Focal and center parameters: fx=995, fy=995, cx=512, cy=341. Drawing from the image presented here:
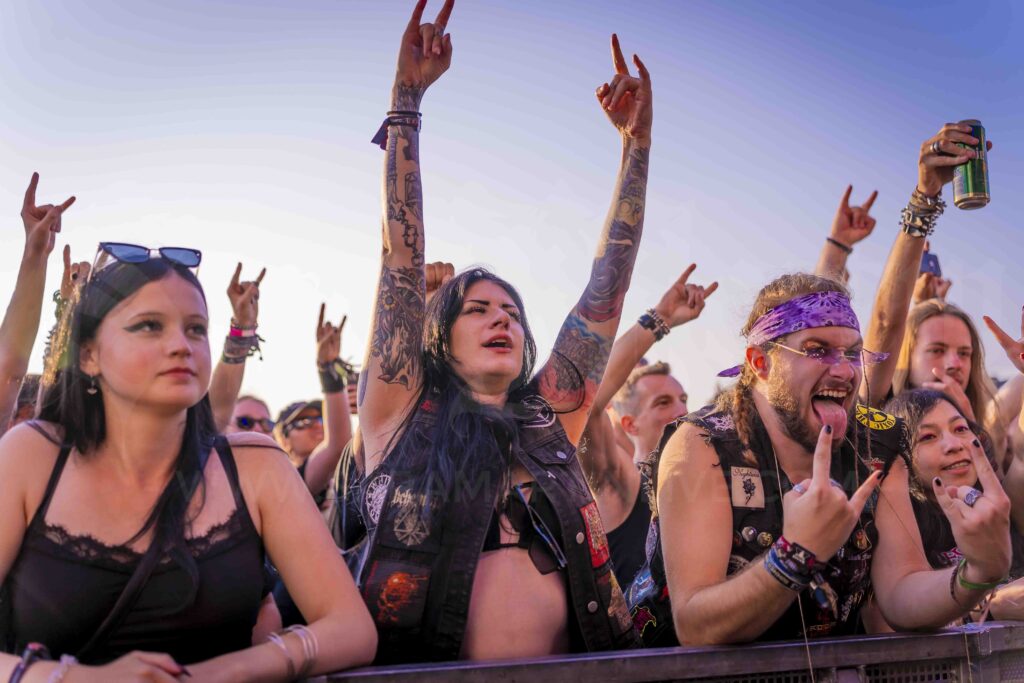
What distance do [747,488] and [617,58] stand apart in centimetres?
204

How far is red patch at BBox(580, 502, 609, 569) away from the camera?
311 cm

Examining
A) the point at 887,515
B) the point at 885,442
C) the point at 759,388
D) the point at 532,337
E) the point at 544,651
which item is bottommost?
the point at 544,651

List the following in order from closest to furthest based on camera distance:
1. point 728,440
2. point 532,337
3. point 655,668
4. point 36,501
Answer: point 655,668
point 36,501
point 728,440
point 532,337

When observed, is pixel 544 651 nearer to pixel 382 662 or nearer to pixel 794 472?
pixel 382 662

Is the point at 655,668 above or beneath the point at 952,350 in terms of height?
beneath

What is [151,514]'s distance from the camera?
246 cm

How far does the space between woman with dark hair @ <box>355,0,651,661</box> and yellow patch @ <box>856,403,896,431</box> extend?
93 centimetres

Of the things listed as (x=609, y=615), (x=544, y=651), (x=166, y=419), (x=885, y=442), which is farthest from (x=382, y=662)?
(x=885, y=442)

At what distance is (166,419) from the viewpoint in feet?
8.43

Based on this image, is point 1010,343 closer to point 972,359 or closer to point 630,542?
point 972,359

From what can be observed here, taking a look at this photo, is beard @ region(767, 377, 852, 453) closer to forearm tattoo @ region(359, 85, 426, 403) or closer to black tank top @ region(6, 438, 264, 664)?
forearm tattoo @ region(359, 85, 426, 403)

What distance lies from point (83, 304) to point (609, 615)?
1761 millimetres

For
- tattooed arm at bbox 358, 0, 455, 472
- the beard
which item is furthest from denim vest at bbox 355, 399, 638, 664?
the beard


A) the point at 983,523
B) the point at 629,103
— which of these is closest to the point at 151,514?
the point at 983,523
